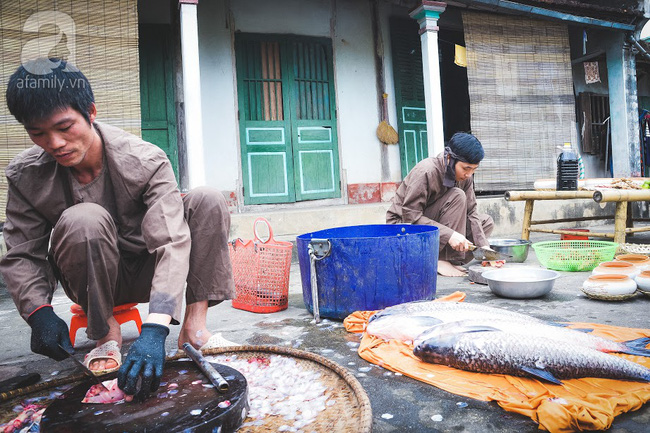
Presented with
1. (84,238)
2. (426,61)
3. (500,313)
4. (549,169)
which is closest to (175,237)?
(84,238)

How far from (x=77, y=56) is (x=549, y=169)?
24.0 ft

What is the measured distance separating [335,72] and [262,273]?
17.0 ft

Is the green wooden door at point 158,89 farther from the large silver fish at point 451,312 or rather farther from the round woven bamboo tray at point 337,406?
the round woven bamboo tray at point 337,406

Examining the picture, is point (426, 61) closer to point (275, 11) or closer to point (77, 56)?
point (275, 11)

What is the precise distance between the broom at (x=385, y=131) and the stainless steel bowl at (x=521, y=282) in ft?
15.5

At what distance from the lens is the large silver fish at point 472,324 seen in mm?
1861

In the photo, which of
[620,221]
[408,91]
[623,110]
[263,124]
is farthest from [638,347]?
[623,110]

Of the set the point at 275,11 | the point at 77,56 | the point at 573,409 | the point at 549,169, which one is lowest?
the point at 573,409

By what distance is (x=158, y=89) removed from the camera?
6473 mm

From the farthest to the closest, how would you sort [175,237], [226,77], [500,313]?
[226,77] → [500,313] → [175,237]

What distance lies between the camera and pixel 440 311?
228cm

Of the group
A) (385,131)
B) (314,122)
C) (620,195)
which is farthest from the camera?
(385,131)

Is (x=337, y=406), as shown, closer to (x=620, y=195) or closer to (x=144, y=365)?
(x=144, y=365)

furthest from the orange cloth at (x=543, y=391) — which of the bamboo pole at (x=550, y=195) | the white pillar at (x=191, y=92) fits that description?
the white pillar at (x=191, y=92)
